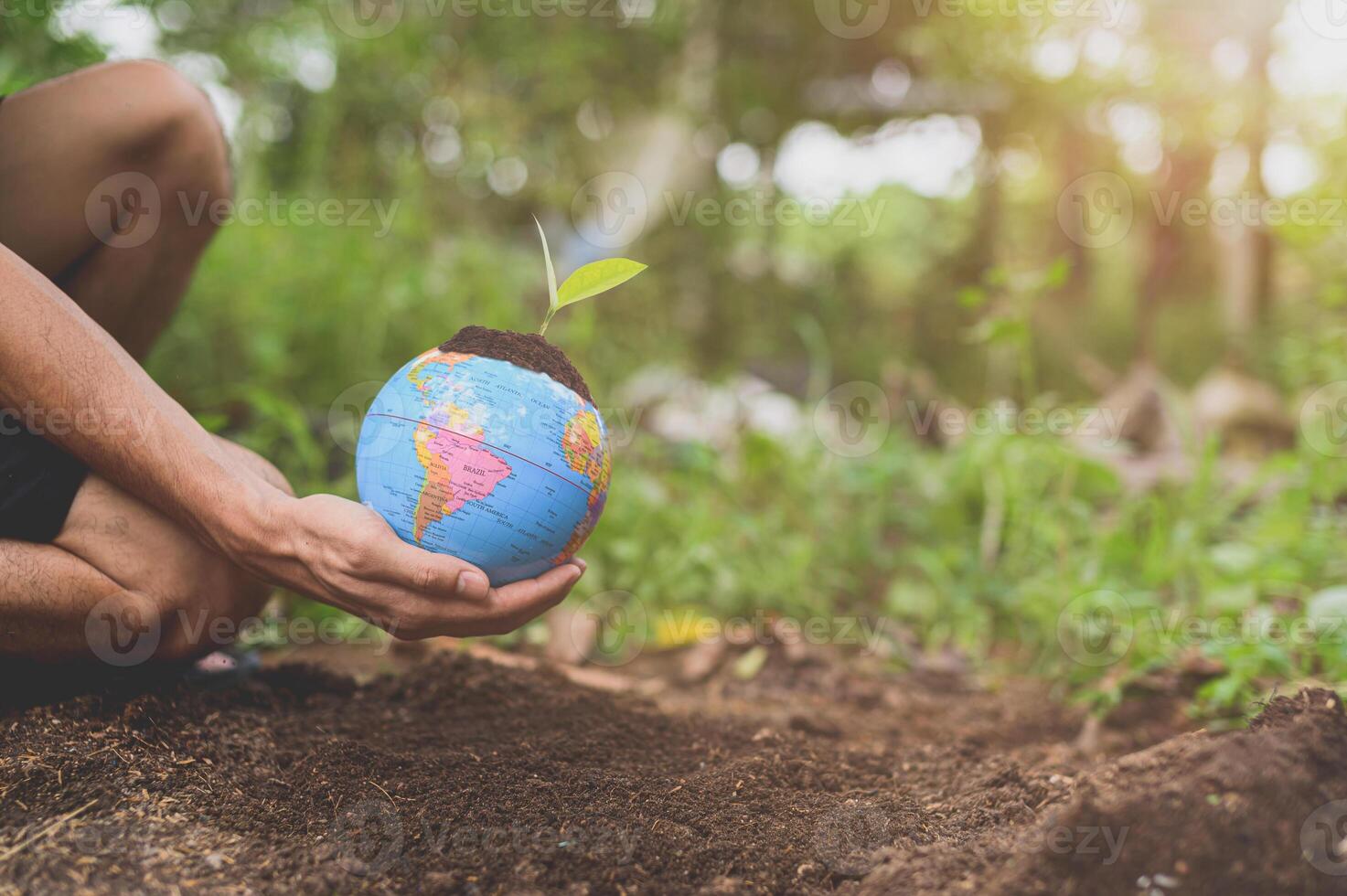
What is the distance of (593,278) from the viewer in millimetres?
1661

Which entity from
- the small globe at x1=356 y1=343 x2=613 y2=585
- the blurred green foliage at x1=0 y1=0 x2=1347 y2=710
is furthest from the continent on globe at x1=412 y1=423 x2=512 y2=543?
the blurred green foliage at x1=0 y1=0 x2=1347 y2=710

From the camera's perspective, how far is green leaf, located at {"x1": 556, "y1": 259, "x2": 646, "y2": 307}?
63.8 inches

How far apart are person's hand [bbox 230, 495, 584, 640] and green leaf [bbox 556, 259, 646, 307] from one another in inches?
20.0

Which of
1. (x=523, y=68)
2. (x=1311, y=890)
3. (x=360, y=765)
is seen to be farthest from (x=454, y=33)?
(x=1311, y=890)

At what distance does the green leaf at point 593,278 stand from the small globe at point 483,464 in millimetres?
162

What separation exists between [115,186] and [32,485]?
857 mm

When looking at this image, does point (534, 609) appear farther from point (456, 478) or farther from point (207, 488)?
point (207, 488)

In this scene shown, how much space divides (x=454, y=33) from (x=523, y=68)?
44cm

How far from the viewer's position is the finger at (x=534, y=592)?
1552 millimetres

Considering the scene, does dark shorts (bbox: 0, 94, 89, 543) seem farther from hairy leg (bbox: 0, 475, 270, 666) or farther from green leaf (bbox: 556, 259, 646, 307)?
green leaf (bbox: 556, 259, 646, 307)

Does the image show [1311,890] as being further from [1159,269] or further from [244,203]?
[1159,269]

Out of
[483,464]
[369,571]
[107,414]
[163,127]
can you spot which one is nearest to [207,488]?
[107,414]

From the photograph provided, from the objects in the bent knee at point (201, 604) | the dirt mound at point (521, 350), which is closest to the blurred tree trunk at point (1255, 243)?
the dirt mound at point (521, 350)

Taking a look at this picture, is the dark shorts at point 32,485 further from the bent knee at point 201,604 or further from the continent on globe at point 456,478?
the continent on globe at point 456,478
